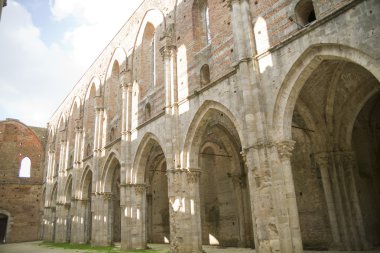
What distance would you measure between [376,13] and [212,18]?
6.57 meters

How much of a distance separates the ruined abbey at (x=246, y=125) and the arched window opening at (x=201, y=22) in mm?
49

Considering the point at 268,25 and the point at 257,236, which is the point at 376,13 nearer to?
the point at 268,25

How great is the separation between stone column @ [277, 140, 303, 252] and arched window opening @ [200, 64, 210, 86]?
4.61 metres

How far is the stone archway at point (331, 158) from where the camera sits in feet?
37.9

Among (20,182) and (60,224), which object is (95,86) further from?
(20,182)

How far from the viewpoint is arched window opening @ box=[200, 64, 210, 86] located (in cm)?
1273

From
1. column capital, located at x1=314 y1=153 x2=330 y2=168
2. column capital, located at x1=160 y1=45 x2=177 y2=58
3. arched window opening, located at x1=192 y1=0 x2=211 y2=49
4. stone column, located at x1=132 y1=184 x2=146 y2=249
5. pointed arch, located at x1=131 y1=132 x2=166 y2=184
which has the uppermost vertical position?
arched window opening, located at x1=192 y1=0 x2=211 y2=49

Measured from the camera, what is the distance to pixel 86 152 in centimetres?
2402

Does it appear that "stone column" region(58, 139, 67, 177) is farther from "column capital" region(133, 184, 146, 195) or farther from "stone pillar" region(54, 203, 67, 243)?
"column capital" region(133, 184, 146, 195)

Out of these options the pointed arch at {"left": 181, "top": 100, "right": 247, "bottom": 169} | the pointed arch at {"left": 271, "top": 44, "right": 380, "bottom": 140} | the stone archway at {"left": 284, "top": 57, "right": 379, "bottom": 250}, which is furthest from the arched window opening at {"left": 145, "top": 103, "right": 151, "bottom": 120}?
the pointed arch at {"left": 271, "top": 44, "right": 380, "bottom": 140}

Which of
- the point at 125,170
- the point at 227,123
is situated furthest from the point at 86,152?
the point at 227,123

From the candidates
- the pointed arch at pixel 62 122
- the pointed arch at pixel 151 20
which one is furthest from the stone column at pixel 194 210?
the pointed arch at pixel 62 122

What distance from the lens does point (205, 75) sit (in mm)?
→ 12859

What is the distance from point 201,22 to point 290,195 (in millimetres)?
8374
